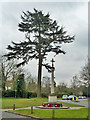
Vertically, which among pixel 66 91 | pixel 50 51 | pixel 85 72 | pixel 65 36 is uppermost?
pixel 65 36

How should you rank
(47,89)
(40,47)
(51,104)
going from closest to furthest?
1. (51,104)
2. (40,47)
3. (47,89)

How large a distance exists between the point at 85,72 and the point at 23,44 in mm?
20444

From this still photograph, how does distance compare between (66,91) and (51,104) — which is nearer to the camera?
(51,104)

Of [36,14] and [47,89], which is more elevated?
[36,14]

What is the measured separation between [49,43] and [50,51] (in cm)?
151

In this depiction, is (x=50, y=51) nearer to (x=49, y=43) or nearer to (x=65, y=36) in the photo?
(x=49, y=43)

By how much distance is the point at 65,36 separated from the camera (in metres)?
35.7

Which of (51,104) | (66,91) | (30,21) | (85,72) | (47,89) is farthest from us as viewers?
(66,91)

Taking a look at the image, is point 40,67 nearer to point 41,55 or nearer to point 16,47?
point 41,55

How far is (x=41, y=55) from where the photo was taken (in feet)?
115

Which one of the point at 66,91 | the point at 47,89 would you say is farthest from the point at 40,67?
the point at 66,91

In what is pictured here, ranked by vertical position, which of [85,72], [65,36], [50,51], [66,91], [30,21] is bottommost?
[66,91]

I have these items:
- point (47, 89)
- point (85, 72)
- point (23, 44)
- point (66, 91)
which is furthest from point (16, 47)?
point (66, 91)

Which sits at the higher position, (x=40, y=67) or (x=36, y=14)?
(x=36, y=14)
